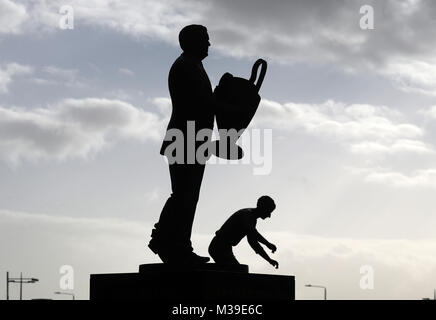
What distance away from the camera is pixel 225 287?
13.4 m

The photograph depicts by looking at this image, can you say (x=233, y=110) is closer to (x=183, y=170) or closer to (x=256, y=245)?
(x=183, y=170)

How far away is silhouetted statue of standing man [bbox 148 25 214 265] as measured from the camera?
14312 mm

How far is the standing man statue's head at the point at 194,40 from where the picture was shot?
14.8m

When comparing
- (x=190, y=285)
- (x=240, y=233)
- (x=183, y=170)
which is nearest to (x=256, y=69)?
(x=183, y=170)

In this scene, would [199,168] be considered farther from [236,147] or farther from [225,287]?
[225,287]

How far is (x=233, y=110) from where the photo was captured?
1471 centimetres

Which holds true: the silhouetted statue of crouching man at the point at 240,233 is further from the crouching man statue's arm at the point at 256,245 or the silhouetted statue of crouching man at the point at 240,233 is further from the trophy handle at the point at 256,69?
the trophy handle at the point at 256,69

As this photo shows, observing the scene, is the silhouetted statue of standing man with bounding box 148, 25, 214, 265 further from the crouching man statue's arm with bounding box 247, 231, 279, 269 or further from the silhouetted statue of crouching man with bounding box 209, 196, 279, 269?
the crouching man statue's arm with bounding box 247, 231, 279, 269

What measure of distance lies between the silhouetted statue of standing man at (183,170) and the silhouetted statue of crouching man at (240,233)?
84cm

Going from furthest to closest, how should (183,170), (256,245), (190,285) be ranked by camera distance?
(256,245), (183,170), (190,285)

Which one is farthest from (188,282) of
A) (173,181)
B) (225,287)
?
(173,181)

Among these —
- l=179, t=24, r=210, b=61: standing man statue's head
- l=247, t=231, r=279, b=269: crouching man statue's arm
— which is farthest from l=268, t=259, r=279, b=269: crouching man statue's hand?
l=179, t=24, r=210, b=61: standing man statue's head

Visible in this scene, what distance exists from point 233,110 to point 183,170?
123cm

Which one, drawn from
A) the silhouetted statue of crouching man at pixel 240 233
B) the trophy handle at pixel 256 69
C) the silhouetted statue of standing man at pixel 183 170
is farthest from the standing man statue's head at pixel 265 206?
the trophy handle at pixel 256 69
